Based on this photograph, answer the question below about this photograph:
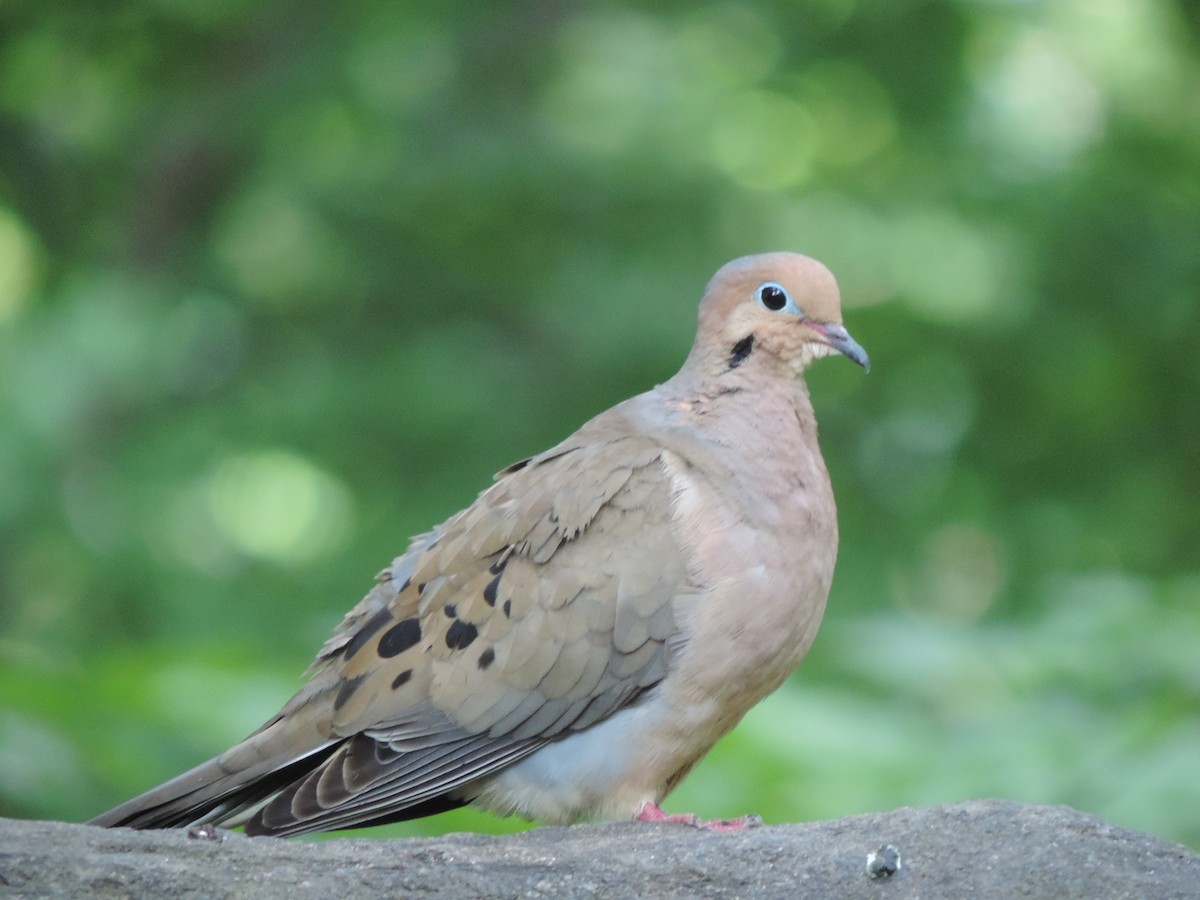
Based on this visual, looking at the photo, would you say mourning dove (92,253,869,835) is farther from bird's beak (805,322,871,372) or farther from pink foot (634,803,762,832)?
bird's beak (805,322,871,372)

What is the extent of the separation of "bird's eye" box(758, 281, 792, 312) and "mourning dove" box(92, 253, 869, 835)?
0.17 metres

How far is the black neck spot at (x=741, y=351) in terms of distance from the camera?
346 cm

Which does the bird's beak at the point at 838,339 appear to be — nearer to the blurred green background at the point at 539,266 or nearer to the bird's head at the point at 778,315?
the bird's head at the point at 778,315

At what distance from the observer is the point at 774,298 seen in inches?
137

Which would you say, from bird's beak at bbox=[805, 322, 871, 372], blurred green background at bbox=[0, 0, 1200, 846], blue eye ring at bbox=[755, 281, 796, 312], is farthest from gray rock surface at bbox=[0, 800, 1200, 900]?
blurred green background at bbox=[0, 0, 1200, 846]

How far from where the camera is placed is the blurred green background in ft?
22.2

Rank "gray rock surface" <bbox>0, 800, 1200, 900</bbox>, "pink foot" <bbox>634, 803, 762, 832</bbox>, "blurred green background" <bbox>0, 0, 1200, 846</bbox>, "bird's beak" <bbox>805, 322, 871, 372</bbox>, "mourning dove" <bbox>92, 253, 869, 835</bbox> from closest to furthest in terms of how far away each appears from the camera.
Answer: "gray rock surface" <bbox>0, 800, 1200, 900</bbox> < "pink foot" <bbox>634, 803, 762, 832</bbox> < "mourning dove" <bbox>92, 253, 869, 835</bbox> < "bird's beak" <bbox>805, 322, 871, 372</bbox> < "blurred green background" <bbox>0, 0, 1200, 846</bbox>

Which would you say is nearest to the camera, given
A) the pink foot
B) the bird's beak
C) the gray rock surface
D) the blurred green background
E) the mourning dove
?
the gray rock surface

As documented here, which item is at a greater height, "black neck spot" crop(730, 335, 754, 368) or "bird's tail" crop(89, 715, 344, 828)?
"black neck spot" crop(730, 335, 754, 368)

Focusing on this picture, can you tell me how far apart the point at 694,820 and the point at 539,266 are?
490 cm

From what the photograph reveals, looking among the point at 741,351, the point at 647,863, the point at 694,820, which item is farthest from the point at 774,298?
the point at 647,863

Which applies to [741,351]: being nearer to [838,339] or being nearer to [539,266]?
[838,339]

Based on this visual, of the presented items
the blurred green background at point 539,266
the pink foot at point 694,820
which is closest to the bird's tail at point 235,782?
the pink foot at point 694,820

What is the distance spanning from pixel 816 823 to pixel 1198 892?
64cm
